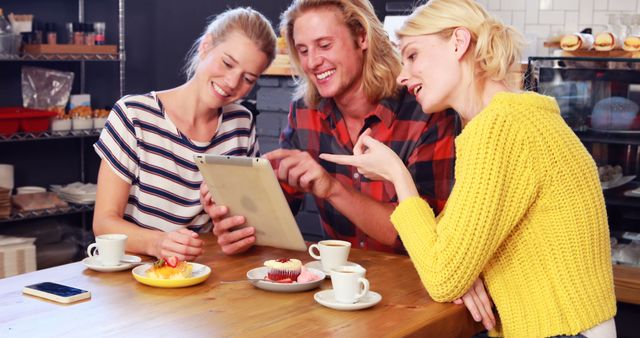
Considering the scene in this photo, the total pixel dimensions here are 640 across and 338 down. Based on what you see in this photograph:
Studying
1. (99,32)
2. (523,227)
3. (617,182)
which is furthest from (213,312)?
(99,32)

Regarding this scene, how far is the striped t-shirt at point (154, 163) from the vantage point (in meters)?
2.57

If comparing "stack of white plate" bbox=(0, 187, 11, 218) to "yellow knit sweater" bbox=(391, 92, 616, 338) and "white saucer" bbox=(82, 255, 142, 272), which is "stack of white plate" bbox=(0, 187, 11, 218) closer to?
"white saucer" bbox=(82, 255, 142, 272)

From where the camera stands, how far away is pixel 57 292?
1869 mm

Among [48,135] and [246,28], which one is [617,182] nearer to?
[246,28]

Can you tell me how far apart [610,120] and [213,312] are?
2.15 meters

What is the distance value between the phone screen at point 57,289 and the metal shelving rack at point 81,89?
2531 mm

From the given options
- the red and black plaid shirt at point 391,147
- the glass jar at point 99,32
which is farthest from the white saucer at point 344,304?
the glass jar at point 99,32

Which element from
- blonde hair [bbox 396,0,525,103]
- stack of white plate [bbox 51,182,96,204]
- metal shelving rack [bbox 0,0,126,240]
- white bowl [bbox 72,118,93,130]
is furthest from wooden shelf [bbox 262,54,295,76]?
blonde hair [bbox 396,0,525,103]

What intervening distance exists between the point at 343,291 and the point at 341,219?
38.7 inches

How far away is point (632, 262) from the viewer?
132 inches

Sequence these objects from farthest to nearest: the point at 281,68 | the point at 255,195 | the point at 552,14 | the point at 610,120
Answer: the point at 552,14, the point at 281,68, the point at 610,120, the point at 255,195

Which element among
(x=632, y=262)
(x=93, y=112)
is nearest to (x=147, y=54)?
(x=93, y=112)

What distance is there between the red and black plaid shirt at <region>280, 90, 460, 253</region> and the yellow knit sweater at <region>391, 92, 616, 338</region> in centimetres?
78

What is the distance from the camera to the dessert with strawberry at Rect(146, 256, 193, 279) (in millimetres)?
1975
